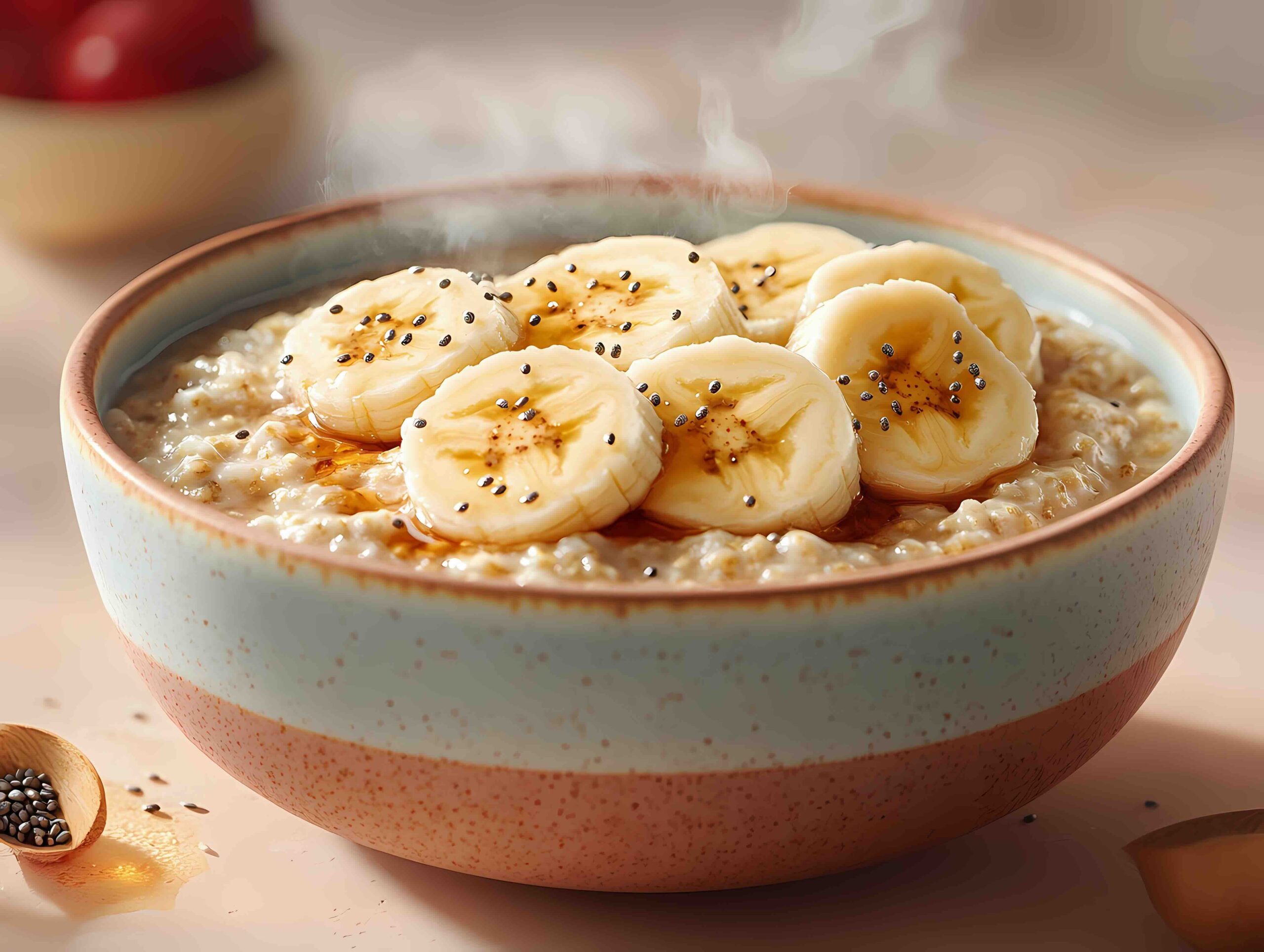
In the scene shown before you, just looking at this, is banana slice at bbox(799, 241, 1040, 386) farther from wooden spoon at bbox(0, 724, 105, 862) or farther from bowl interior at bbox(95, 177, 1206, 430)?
wooden spoon at bbox(0, 724, 105, 862)

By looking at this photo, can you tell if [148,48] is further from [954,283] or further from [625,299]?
[954,283]

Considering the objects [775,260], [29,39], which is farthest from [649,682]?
[29,39]

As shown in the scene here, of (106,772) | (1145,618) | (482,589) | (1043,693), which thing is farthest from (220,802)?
(1145,618)

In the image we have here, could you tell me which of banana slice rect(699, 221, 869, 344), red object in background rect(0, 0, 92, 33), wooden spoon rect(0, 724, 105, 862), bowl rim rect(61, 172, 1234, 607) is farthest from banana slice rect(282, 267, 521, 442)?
red object in background rect(0, 0, 92, 33)

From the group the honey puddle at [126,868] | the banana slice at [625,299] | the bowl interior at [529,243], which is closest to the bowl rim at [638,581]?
the bowl interior at [529,243]

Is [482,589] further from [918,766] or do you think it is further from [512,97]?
[512,97]
